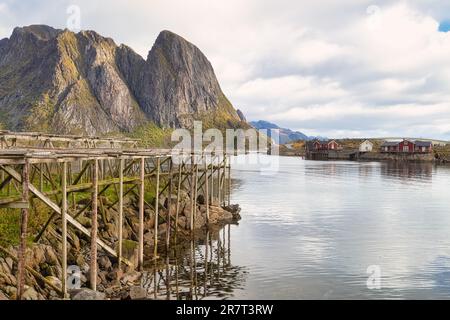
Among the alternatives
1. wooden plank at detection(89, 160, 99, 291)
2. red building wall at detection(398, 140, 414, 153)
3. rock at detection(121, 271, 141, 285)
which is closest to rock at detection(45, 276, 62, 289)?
wooden plank at detection(89, 160, 99, 291)

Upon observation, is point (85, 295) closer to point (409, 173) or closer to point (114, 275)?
point (114, 275)

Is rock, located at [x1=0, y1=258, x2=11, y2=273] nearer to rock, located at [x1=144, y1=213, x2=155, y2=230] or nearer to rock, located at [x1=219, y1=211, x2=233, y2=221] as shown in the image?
rock, located at [x1=144, y1=213, x2=155, y2=230]

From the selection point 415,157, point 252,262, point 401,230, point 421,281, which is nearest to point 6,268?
point 252,262

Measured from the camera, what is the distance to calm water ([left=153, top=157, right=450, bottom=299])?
72.4 feet

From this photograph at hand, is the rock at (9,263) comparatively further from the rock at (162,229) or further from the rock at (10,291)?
the rock at (162,229)

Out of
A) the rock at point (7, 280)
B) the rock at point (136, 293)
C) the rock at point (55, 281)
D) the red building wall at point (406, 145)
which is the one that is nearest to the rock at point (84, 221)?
the rock at point (55, 281)

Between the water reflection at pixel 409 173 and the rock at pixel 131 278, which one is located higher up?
the water reflection at pixel 409 173

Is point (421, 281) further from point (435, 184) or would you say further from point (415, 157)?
point (415, 157)

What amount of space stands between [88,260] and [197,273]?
5.90 m

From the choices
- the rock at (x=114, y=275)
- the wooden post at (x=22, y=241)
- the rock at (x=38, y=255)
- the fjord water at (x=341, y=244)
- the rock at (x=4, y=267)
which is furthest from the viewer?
the fjord water at (x=341, y=244)

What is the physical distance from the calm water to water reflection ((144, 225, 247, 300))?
6 centimetres

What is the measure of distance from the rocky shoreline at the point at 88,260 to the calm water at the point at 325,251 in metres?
2.63

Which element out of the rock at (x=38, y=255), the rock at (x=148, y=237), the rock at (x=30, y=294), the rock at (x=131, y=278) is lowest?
the rock at (x=131, y=278)

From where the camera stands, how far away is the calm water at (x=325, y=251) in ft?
72.4
